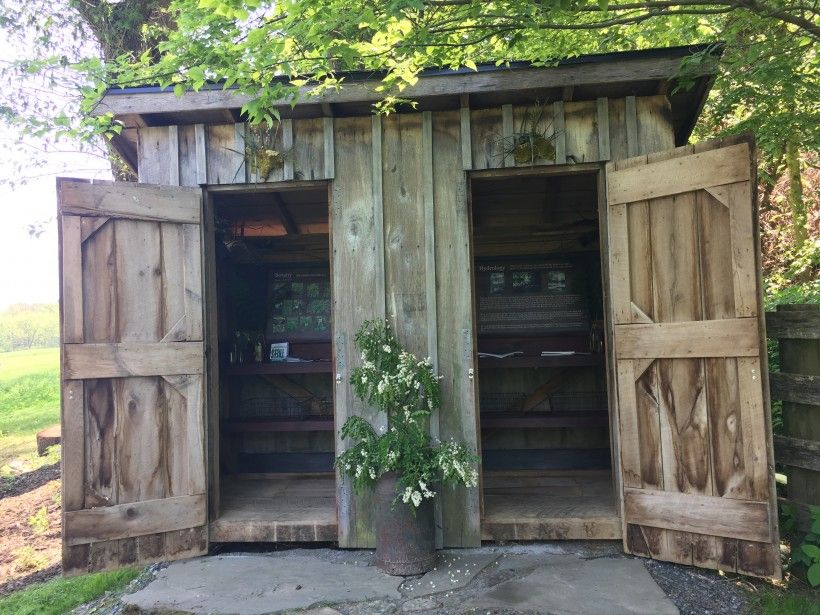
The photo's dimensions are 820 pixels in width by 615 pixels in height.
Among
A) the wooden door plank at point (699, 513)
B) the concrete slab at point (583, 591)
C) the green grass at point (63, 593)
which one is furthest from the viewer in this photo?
the green grass at point (63, 593)

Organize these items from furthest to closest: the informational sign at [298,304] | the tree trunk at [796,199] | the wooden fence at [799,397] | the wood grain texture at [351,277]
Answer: the tree trunk at [796,199] < the informational sign at [298,304] < the wood grain texture at [351,277] < the wooden fence at [799,397]

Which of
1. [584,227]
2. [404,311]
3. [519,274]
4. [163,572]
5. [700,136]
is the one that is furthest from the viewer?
[700,136]

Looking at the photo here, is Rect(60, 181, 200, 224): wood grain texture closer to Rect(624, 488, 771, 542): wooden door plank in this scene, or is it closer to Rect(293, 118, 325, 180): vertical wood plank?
Rect(293, 118, 325, 180): vertical wood plank

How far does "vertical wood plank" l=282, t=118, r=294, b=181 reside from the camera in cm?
410

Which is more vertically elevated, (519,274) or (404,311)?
(519,274)

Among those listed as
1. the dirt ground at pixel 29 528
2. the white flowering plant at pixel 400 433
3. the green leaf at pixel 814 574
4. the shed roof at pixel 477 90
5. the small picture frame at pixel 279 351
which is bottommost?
the dirt ground at pixel 29 528

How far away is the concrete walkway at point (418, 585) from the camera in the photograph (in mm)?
3180

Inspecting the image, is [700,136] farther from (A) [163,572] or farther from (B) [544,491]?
(A) [163,572]

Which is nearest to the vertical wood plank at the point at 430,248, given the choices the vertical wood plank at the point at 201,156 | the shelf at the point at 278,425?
the vertical wood plank at the point at 201,156

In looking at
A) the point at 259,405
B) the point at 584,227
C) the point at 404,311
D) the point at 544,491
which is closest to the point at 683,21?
the point at 584,227

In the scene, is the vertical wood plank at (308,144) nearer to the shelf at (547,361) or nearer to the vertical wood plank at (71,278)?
the vertical wood plank at (71,278)

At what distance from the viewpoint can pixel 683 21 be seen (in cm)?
474

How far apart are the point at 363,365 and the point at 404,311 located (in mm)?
448

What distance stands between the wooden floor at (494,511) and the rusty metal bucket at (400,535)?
0.56 metres
